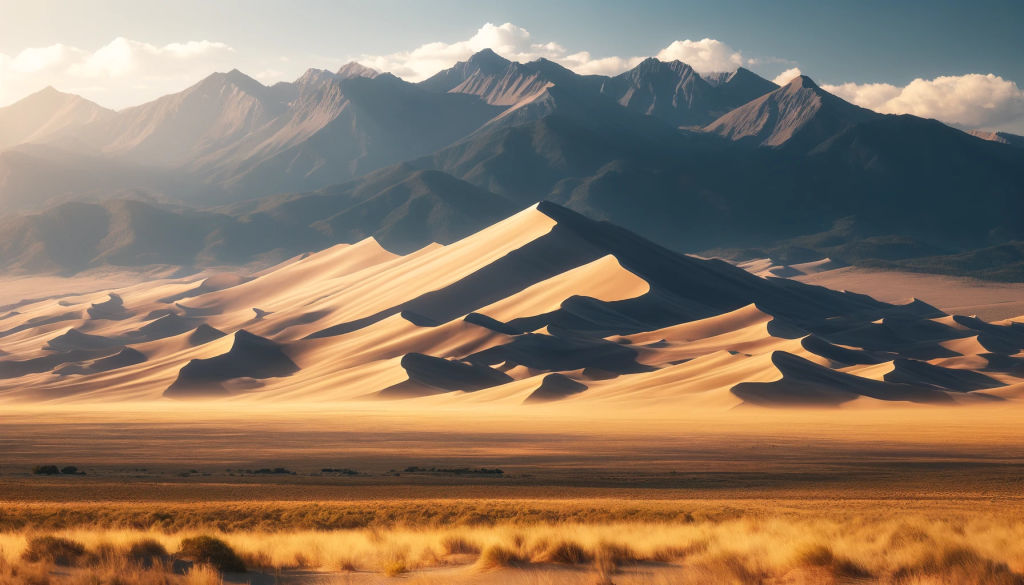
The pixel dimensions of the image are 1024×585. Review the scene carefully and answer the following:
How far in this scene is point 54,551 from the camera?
14102mm

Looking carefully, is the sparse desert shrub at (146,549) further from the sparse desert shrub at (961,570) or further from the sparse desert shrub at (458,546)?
the sparse desert shrub at (961,570)

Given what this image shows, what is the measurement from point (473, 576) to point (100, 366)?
121 metres

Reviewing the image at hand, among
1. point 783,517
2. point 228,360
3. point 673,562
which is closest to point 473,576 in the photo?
point 673,562

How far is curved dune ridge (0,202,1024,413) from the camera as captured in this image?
8262cm

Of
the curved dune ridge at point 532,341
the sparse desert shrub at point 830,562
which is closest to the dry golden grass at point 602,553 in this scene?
the sparse desert shrub at point 830,562

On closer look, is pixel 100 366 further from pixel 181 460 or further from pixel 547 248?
pixel 181 460

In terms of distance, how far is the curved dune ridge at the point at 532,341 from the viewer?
271 ft

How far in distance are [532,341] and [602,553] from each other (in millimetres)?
98352

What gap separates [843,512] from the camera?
22969mm

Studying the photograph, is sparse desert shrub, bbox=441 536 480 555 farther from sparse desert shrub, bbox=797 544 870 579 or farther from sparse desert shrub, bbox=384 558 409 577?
sparse desert shrub, bbox=797 544 870 579

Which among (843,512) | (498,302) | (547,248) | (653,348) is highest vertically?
(547,248)

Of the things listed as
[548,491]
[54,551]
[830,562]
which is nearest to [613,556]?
[830,562]

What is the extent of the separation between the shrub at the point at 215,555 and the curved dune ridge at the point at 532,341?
5728 cm

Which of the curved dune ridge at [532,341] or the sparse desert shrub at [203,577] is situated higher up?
the curved dune ridge at [532,341]
